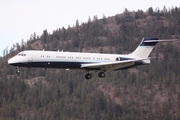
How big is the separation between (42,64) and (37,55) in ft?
5.29

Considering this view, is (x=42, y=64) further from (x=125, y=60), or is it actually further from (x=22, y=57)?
(x=125, y=60)

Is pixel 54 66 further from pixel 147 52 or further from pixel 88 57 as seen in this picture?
pixel 147 52

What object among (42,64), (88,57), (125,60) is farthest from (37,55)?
(125,60)

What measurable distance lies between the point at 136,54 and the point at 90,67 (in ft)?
39.3

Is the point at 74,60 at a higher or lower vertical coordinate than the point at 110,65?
higher

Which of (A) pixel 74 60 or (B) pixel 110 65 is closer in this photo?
(A) pixel 74 60

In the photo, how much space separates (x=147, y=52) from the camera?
9925 centimetres

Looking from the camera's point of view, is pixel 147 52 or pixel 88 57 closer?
pixel 88 57

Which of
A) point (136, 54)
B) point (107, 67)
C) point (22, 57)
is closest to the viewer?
point (22, 57)

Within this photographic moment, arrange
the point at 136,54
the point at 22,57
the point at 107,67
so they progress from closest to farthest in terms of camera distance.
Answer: the point at 22,57
the point at 107,67
the point at 136,54

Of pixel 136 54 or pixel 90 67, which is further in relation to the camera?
pixel 136 54

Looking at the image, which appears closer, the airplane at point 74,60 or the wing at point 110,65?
the airplane at point 74,60

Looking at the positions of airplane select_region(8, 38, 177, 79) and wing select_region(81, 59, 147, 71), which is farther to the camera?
wing select_region(81, 59, 147, 71)

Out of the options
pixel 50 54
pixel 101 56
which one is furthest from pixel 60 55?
pixel 101 56
